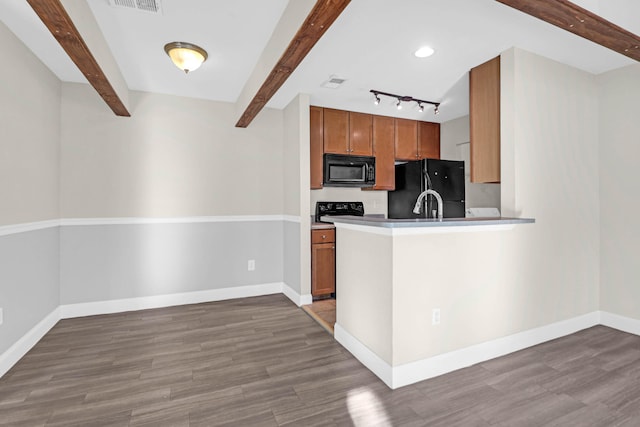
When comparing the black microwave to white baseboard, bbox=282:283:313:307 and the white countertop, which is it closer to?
white baseboard, bbox=282:283:313:307

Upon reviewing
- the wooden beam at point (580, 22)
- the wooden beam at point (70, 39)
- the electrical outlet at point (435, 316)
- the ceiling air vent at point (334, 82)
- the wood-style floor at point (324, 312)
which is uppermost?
the ceiling air vent at point (334, 82)

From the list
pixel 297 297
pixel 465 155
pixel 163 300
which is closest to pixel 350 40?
pixel 297 297

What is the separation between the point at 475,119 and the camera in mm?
2947

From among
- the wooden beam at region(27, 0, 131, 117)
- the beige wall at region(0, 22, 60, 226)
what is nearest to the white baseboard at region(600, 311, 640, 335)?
the wooden beam at region(27, 0, 131, 117)

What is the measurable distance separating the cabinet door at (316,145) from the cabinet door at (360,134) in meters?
0.44

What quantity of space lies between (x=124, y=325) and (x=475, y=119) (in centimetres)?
382

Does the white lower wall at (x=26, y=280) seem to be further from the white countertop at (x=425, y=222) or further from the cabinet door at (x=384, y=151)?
the cabinet door at (x=384, y=151)

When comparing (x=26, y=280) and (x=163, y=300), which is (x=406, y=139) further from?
(x=26, y=280)

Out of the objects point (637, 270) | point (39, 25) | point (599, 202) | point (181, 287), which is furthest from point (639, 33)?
point (181, 287)

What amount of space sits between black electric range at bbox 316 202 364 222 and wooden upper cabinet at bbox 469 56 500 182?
1.82m

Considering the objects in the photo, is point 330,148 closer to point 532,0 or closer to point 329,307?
point 329,307

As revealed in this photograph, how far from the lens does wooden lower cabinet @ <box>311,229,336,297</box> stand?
3783 mm

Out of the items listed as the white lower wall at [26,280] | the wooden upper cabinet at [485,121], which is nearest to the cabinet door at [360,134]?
the wooden upper cabinet at [485,121]

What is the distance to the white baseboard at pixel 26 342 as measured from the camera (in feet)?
7.34
